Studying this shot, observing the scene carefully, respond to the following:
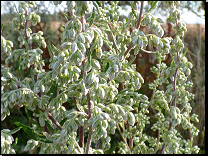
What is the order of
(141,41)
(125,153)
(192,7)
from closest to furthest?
(141,41), (125,153), (192,7)

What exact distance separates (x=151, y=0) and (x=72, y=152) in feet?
3.09

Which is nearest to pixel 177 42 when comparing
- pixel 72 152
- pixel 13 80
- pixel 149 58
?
pixel 72 152

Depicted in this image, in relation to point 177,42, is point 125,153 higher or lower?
lower

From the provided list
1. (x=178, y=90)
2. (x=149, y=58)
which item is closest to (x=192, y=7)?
(x=149, y=58)

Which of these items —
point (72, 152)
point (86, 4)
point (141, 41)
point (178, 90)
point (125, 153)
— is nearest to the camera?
point (86, 4)

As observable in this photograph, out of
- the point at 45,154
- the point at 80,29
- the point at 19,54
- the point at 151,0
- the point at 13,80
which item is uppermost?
the point at 151,0

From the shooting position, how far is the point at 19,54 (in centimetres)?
151

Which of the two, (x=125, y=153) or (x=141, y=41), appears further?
(x=125, y=153)

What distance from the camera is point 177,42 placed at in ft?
4.39

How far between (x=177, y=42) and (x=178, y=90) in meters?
0.32

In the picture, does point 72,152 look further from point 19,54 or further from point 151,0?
point 151,0

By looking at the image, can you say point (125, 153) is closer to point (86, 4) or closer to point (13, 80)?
point (13, 80)

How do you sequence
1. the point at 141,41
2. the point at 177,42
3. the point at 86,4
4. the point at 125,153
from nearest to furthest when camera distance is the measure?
the point at 86,4, the point at 141,41, the point at 177,42, the point at 125,153

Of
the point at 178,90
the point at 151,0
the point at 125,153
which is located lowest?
the point at 125,153
